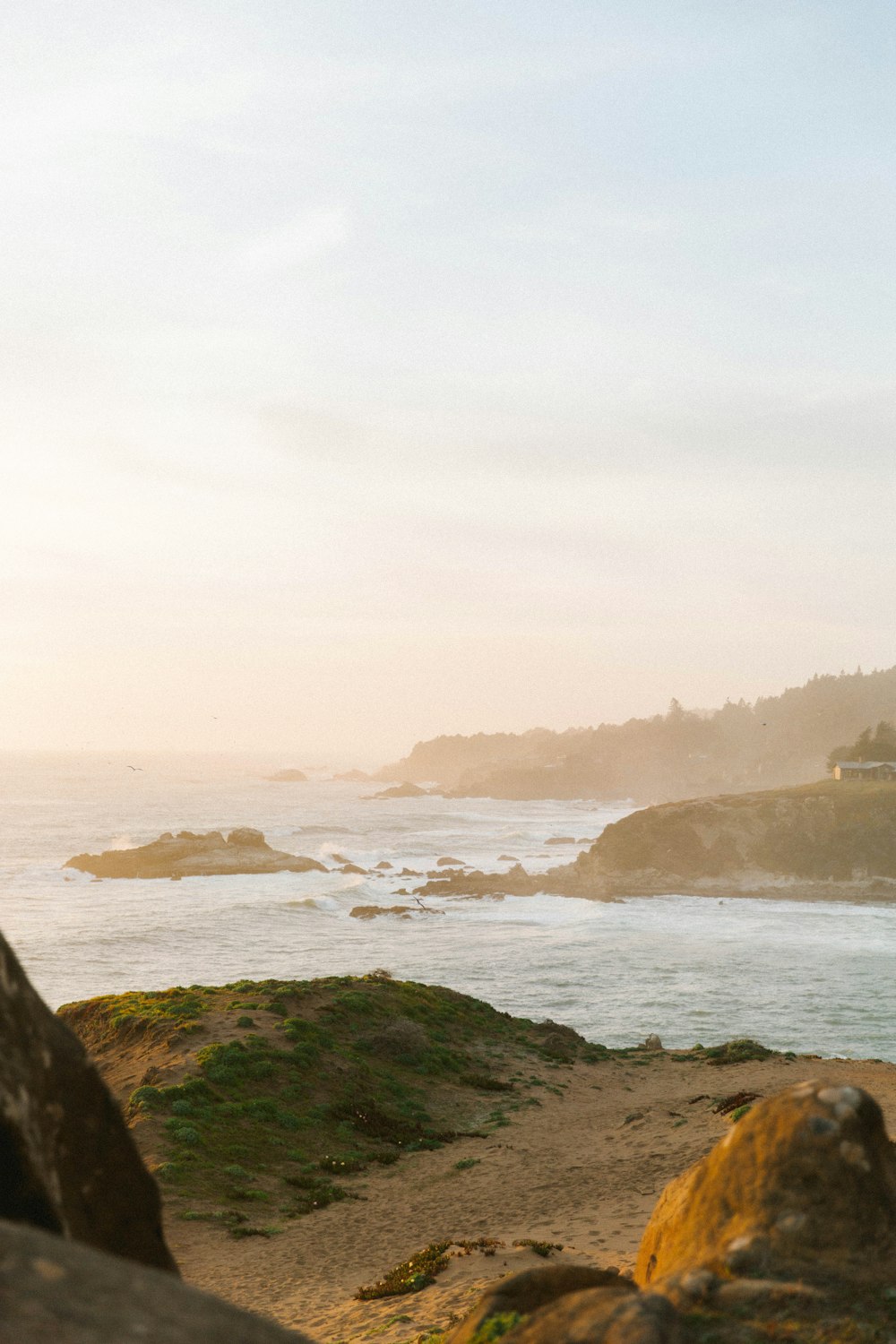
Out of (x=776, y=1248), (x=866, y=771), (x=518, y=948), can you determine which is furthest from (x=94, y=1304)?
(x=866, y=771)

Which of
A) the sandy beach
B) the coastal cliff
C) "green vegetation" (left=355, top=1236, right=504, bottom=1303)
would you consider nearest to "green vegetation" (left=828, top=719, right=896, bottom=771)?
the coastal cliff

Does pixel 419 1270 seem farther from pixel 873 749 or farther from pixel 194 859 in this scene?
pixel 873 749

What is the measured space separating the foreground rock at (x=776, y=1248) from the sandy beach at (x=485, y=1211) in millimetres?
6742

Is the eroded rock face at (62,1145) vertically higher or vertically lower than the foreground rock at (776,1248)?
higher

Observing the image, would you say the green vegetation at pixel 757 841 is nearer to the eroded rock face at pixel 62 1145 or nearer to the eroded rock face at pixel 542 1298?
the eroded rock face at pixel 542 1298

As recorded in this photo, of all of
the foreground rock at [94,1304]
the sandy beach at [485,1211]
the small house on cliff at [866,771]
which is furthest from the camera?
the small house on cliff at [866,771]

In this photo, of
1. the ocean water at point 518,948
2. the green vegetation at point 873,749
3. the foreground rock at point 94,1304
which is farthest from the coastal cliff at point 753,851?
the foreground rock at point 94,1304

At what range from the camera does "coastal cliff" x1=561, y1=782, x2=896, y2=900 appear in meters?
83.7

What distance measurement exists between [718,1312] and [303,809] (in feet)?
556

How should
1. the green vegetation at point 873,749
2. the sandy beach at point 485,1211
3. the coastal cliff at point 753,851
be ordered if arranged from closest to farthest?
the sandy beach at point 485,1211 < the coastal cliff at point 753,851 < the green vegetation at point 873,749

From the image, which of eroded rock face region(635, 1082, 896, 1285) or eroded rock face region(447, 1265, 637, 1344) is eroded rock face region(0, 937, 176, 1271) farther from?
eroded rock face region(635, 1082, 896, 1285)

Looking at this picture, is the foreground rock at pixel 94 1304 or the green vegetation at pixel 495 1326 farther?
the green vegetation at pixel 495 1326

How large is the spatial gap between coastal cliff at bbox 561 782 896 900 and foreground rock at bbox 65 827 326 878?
27.8 metres

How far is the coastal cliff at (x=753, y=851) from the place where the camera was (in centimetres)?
8369
